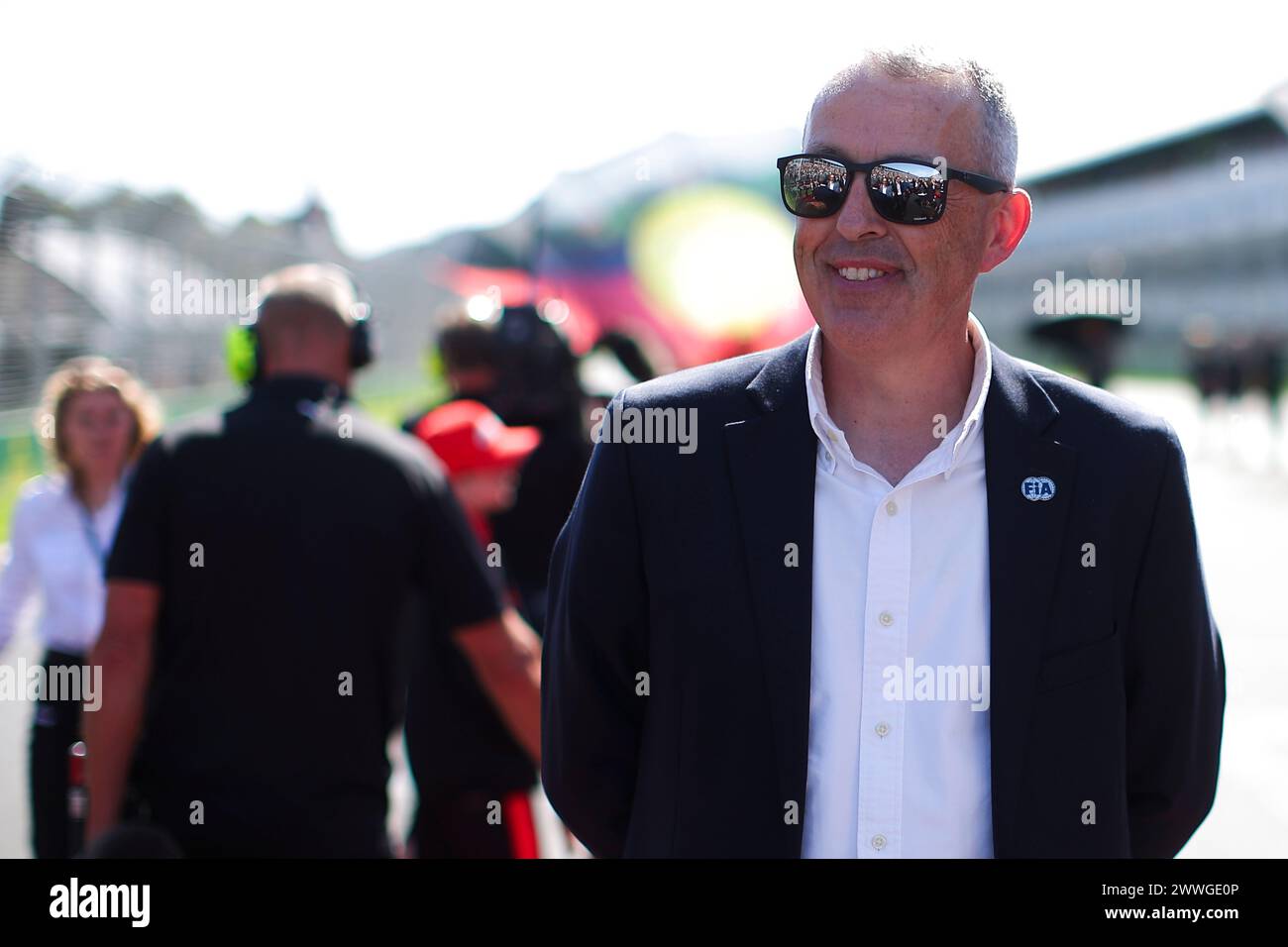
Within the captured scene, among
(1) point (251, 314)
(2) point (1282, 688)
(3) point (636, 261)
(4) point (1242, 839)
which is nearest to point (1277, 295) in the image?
(3) point (636, 261)

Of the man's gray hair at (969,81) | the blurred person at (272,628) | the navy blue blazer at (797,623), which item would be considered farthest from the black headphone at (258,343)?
the man's gray hair at (969,81)

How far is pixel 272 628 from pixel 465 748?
1059 mm

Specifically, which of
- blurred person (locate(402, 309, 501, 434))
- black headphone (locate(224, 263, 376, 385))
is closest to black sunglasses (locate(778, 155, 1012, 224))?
black headphone (locate(224, 263, 376, 385))

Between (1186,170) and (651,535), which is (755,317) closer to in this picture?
(651,535)

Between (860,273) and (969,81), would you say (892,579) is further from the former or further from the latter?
(969,81)

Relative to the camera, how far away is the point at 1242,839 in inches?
220

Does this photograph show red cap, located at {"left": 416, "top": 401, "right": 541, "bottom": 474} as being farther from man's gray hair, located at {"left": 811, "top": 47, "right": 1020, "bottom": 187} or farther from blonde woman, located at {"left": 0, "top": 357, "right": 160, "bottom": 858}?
man's gray hair, located at {"left": 811, "top": 47, "right": 1020, "bottom": 187}

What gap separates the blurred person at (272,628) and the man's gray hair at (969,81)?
57.7 inches

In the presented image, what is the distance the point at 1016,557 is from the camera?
2080 mm

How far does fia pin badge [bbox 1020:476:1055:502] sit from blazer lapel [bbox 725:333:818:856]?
33cm

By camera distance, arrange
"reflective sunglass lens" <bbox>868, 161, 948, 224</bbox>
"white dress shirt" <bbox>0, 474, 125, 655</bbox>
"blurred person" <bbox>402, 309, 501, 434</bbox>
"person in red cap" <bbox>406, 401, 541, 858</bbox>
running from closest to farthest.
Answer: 1. "reflective sunglass lens" <bbox>868, 161, 948, 224</bbox>
2. "person in red cap" <bbox>406, 401, 541, 858</bbox>
3. "white dress shirt" <bbox>0, 474, 125, 655</bbox>
4. "blurred person" <bbox>402, 309, 501, 434</bbox>

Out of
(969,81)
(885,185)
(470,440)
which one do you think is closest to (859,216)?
(885,185)

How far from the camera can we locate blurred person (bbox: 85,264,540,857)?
2.93m
